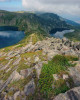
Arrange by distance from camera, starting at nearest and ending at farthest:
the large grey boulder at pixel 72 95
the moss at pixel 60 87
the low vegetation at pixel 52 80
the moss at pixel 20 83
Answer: the large grey boulder at pixel 72 95 → the moss at pixel 60 87 → the low vegetation at pixel 52 80 → the moss at pixel 20 83

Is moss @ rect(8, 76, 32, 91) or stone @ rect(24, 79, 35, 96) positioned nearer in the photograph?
stone @ rect(24, 79, 35, 96)

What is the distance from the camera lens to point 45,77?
27.4 metres

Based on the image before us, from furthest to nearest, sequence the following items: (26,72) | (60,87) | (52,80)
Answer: (26,72)
(52,80)
(60,87)

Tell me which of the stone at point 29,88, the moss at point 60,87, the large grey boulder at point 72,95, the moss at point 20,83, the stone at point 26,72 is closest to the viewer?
the large grey boulder at point 72,95

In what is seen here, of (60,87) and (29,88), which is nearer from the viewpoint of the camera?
(60,87)

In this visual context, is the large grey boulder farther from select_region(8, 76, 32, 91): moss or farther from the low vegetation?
select_region(8, 76, 32, 91): moss

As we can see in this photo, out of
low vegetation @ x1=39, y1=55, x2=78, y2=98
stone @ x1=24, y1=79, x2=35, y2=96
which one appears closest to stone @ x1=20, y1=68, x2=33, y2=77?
stone @ x1=24, y1=79, x2=35, y2=96

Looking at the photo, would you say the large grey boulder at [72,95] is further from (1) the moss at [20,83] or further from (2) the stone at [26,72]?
(2) the stone at [26,72]

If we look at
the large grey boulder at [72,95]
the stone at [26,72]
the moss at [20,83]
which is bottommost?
the moss at [20,83]

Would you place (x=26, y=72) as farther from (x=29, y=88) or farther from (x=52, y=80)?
(x=52, y=80)

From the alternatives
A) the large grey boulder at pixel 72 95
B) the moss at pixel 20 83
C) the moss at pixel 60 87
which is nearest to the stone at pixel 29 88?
the moss at pixel 20 83

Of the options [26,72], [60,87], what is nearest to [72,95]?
[60,87]

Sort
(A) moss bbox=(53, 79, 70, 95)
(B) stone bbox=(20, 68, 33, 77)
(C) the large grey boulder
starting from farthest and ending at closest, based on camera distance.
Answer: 1. (B) stone bbox=(20, 68, 33, 77)
2. (A) moss bbox=(53, 79, 70, 95)
3. (C) the large grey boulder

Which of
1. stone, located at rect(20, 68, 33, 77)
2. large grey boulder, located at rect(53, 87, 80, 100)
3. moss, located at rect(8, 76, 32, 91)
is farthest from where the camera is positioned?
stone, located at rect(20, 68, 33, 77)
